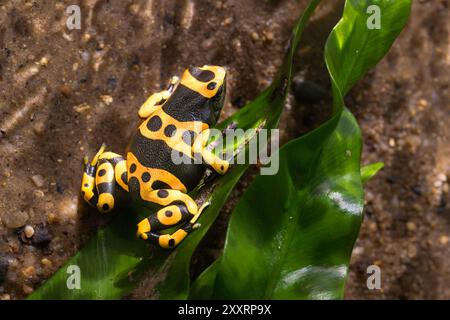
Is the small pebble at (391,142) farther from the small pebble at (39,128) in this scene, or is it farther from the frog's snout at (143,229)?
the small pebble at (39,128)

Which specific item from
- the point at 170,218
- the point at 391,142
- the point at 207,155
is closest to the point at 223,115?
the point at 207,155

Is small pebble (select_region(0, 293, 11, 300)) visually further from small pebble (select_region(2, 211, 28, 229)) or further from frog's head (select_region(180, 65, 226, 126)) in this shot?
frog's head (select_region(180, 65, 226, 126))

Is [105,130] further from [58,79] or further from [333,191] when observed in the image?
[333,191]

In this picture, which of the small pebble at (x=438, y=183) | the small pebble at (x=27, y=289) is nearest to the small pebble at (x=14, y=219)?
the small pebble at (x=27, y=289)

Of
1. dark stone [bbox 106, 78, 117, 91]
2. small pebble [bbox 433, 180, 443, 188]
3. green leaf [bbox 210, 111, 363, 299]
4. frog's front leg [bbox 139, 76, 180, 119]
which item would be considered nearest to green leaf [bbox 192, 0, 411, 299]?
green leaf [bbox 210, 111, 363, 299]

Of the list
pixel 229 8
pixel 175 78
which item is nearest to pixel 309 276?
pixel 175 78

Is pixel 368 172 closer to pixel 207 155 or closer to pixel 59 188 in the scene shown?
pixel 207 155
